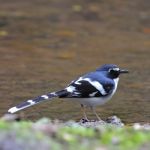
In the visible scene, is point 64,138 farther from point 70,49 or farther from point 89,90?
point 70,49

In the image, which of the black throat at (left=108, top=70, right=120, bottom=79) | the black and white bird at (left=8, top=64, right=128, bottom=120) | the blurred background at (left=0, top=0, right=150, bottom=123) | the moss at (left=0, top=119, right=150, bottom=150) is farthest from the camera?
the blurred background at (left=0, top=0, right=150, bottom=123)

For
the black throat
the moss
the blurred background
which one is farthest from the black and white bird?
the moss

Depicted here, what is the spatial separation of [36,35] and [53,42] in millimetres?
831

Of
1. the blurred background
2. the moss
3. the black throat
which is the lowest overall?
the blurred background

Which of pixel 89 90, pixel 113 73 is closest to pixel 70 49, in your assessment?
pixel 113 73

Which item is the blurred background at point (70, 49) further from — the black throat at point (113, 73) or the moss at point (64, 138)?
the moss at point (64, 138)

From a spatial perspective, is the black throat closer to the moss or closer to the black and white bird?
the black and white bird

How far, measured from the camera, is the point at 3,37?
1555 cm

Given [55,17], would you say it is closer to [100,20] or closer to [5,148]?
[100,20]

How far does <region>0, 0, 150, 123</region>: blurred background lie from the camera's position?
33.9 ft

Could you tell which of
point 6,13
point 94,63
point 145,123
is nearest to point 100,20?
point 6,13

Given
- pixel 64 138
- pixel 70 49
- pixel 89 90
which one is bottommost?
pixel 70 49

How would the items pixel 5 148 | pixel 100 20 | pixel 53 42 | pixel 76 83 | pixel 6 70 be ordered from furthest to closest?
pixel 100 20 → pixel 53 42 → pixel 6 70 → pixel 76 83 → pixel 5 148

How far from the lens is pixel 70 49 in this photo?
1455cm
